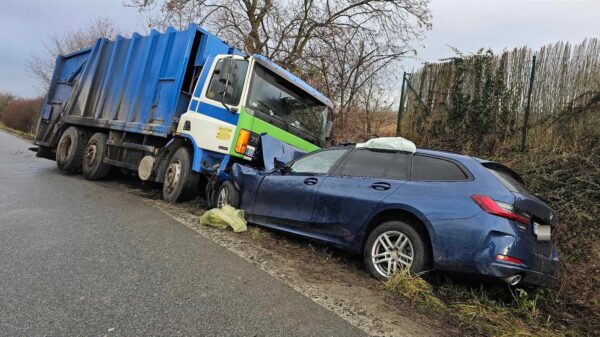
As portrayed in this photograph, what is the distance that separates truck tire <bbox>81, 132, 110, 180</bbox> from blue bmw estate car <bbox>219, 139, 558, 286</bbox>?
5931 millimetres

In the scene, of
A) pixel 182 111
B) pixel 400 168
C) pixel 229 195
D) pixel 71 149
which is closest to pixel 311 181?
pixel 400 168

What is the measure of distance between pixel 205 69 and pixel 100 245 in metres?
4.00

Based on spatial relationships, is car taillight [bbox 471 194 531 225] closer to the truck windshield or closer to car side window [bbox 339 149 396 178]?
car side window [bbox 339 149 396 178]

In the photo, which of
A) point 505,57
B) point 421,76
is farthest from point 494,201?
point 421,76

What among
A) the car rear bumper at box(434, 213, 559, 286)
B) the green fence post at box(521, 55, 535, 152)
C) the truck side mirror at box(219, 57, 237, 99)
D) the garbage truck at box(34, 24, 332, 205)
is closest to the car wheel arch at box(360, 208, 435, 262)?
the car rear bumper at box(434, 213, 559, 286)

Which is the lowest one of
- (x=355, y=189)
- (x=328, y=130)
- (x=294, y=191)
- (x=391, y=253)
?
(x=391, y=253)

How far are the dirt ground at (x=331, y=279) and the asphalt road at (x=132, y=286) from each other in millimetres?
181

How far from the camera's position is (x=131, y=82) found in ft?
32.5

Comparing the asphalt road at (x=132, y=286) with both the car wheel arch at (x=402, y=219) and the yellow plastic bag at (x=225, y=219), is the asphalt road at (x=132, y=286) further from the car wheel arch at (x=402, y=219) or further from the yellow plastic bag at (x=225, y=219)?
the car wheel arch at (x=402, y=219)

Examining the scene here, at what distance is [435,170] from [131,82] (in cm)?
758

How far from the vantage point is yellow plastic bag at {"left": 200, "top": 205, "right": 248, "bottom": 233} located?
627 cm

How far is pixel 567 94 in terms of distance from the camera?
830 centimetres

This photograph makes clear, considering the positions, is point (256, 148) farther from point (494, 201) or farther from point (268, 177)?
point (494, 201)

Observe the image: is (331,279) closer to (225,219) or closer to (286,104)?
(225,219)
